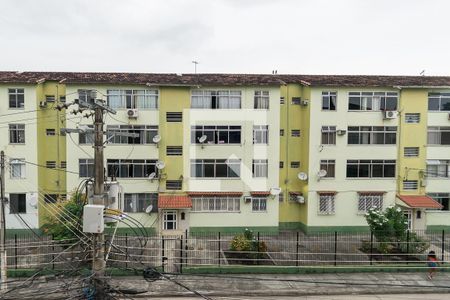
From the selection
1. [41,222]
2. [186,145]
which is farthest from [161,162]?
[41,222]

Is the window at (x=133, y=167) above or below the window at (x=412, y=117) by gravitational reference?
below

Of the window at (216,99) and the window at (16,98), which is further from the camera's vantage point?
the window at (216,99)

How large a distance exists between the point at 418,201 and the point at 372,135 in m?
4.93

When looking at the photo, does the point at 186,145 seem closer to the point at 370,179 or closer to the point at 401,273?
the point at 370,179

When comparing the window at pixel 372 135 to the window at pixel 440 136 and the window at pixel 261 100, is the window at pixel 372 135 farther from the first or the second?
the window at pixel 261 100

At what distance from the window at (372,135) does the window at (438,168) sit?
301 cm

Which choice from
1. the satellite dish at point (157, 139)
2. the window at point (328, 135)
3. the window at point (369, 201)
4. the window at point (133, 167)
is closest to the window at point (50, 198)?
the window at point (133, 167)

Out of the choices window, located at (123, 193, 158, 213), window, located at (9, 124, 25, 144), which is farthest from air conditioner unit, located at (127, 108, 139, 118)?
window, located at (9, 124, 25, 144)

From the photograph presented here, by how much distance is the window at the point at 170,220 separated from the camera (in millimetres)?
24781

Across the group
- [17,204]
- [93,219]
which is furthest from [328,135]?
[93,219]

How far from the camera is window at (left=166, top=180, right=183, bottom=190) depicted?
81.7ft

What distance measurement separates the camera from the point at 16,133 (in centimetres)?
2389

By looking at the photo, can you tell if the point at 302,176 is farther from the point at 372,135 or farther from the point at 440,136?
the point at 440,136

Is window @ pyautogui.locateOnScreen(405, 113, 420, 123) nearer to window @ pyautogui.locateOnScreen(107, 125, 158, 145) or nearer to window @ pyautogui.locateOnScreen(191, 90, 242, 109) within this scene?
window @ pyautogui.locateOnScreen(191, 90, 242, 109)
